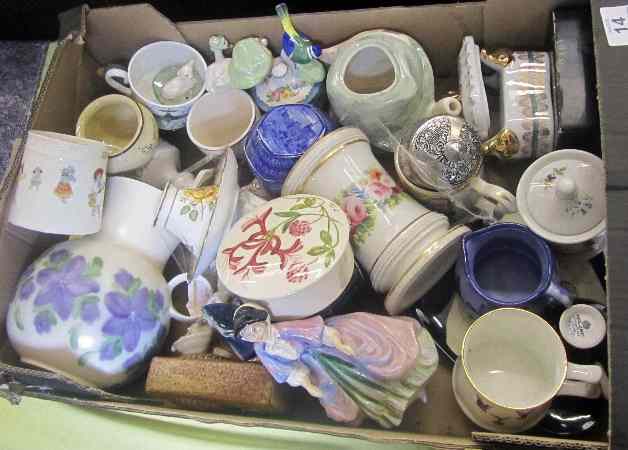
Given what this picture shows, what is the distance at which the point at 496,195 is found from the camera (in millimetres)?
833

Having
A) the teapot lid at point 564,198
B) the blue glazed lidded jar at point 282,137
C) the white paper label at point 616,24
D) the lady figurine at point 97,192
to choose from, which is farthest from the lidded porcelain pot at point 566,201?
the lady figurine at point 97,192

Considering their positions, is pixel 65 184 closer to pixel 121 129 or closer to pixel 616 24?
pixel 121 129

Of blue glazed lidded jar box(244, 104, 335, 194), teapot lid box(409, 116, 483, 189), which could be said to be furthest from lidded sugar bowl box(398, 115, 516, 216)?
blue glazed lidded jar box(244, 104, 335, 194)

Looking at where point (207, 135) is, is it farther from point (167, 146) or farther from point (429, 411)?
point (429, 411)

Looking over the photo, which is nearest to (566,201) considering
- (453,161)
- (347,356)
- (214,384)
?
(453,161)

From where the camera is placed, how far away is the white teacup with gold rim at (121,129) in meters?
0.93

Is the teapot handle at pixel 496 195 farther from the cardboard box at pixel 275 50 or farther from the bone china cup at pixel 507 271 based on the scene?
the cardboard box at pixel 275 50

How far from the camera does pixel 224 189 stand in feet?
2.78

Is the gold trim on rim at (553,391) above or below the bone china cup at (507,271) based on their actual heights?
below

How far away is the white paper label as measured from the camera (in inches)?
27.0

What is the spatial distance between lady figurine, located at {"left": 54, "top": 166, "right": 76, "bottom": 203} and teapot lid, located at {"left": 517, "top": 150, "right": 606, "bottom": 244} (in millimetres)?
514

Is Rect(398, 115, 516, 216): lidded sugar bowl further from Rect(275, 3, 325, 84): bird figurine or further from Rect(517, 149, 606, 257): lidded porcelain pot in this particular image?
Rect(275, 3, 325, 84): bird figurine

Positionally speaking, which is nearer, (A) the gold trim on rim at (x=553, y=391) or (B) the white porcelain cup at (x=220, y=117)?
(A) the gold trim on rim at (x=553, y=391)

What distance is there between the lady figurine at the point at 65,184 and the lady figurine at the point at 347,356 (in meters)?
0.22
